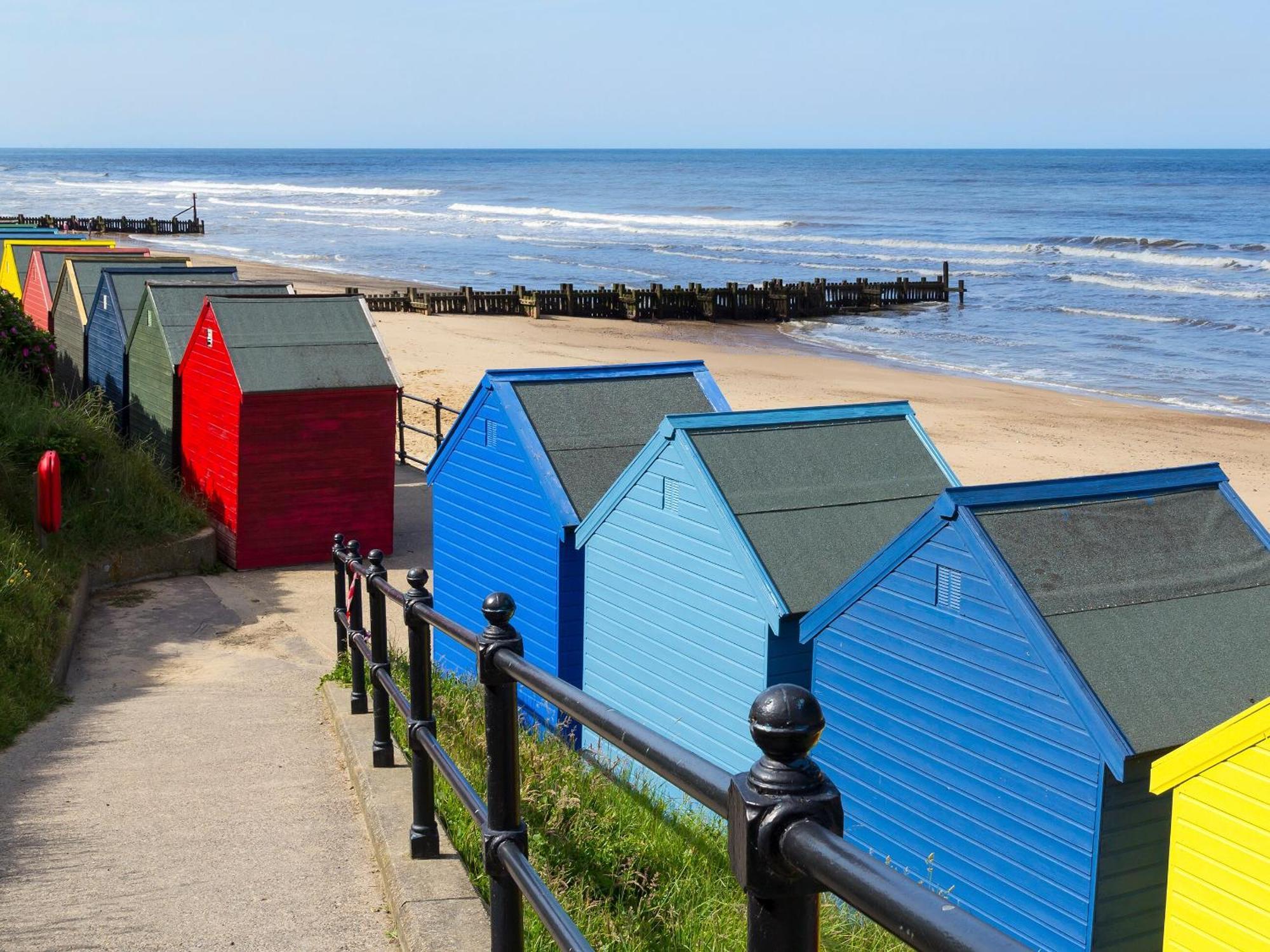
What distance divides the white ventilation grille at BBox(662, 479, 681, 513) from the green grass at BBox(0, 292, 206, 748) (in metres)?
3.54

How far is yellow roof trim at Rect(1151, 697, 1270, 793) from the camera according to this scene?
382 centimetres

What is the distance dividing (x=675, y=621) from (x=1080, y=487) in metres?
2.33

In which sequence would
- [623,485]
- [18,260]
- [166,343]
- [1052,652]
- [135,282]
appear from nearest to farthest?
1. [1052,652]
2. [623,485]
3. [166,343]
4. [135,282]
5. [18,260]

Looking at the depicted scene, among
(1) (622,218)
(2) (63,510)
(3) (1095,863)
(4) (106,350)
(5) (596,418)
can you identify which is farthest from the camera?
(1) (622,218)

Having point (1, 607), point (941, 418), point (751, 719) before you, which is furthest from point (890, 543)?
point (941, 418)

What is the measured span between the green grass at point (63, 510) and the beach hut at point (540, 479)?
262cm

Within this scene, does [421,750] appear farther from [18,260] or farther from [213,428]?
[18,260]

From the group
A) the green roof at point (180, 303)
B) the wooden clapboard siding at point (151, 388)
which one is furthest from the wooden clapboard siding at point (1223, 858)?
the wooden clapboard siding at point (151, 388)

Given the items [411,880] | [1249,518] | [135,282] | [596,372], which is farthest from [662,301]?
[411,880]

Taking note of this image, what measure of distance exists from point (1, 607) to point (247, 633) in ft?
8.97

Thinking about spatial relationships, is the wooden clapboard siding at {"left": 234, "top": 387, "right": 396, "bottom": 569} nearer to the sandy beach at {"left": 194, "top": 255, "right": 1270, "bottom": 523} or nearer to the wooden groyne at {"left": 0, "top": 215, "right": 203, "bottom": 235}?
the sandy beach at {"left": 194, "top": 255, "right": 1270, "bottom": 523}

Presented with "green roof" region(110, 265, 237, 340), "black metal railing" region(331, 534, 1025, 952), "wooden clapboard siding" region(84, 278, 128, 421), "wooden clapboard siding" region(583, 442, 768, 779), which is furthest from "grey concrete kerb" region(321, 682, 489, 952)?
"wooden clapboard siding" region(84, 278, 128, 421)

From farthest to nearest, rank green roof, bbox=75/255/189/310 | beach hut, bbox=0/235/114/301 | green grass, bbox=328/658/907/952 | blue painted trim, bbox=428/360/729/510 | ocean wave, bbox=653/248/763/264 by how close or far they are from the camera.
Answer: ocean wave, bbox=653/248/763/264 → beach hut, bbox=0/235/114/301 → green roof, bbox=75/255/189/310 → blue painted trim, bbox=428/360/729/510 → green grass, bbox=328/658/907/952

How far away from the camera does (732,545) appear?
6.59 meters
